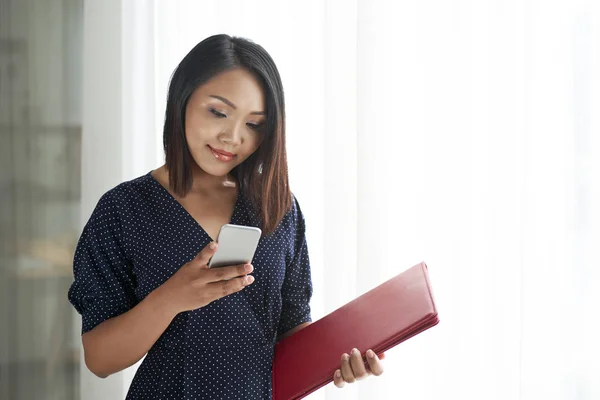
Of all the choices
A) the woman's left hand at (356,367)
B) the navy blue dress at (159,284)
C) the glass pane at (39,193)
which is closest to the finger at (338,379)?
the woman's left hand at (356,367)

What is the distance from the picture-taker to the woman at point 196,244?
107 cm

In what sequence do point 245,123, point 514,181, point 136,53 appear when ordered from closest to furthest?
1. point 245,123
2. point 514,181
3. point 136,53

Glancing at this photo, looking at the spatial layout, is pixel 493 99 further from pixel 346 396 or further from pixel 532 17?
pixel 346 396

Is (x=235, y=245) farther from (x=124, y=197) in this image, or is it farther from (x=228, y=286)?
(x=124, y=197)

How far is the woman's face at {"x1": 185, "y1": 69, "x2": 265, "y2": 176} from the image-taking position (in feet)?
3.48

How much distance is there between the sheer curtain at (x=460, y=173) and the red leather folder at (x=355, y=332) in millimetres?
257

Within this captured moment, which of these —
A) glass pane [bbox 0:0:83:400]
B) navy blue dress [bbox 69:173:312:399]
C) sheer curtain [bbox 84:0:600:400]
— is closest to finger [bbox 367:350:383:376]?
navy blue dress [bbox 69:173:312:399]

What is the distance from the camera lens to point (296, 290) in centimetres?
121

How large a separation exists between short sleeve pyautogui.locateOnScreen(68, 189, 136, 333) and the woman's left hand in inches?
14.4

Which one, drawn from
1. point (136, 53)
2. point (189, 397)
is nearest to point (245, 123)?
point (189, 397)

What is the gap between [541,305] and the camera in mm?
1182

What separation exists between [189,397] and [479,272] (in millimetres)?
562

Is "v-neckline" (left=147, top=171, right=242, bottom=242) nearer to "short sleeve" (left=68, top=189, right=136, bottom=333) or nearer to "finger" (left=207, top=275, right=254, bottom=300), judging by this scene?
"short sleeve" (left=68, top=189, right=136, bottom=333)

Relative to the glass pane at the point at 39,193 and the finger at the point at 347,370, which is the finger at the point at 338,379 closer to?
the finger at the point at 347,370
